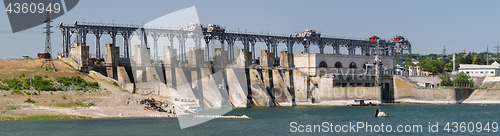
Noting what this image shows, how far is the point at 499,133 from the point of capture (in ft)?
178

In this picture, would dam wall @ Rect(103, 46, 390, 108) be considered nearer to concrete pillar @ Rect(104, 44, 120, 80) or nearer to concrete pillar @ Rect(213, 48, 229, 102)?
concrete pillar @ Rect(213, 48, 229, 102)

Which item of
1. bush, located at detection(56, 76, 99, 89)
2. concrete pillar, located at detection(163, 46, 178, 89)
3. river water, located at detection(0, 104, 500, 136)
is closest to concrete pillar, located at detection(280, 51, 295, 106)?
concrete pillar, located at detection(163, 46, 178, 89)

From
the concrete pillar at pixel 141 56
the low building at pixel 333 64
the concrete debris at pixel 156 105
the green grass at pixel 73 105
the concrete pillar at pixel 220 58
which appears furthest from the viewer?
the low building at pixel 333 64

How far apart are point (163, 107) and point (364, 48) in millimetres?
91805

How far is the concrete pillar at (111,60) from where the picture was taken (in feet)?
289

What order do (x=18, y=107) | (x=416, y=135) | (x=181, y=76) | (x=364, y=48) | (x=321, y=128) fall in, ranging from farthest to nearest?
1. (x=364, y=48)
2. (x=181, y=76)
3. (x=18, y=107)
4. (x=321, y=128)
5. (x=416, y=135)

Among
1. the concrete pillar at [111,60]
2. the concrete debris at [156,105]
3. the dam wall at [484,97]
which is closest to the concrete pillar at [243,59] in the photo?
the concrete pillar at [111,60]

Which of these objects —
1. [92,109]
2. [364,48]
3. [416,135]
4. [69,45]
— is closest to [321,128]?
[416,135]

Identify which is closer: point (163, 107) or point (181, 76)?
point (163, 107)

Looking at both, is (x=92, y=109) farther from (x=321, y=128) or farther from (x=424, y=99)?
(x=424, y=99)

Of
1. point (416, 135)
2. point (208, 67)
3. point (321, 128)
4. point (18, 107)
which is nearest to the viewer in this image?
point (416, 135)

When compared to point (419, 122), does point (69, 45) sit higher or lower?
higher

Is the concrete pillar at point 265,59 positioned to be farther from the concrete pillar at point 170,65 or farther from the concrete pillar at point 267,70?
the concrete pillar at point 170,65

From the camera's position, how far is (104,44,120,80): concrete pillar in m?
88.1
